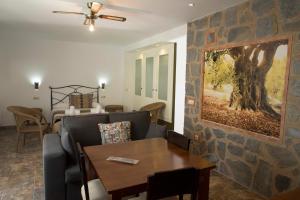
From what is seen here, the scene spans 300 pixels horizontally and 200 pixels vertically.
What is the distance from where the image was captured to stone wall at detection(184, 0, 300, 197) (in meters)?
2.33

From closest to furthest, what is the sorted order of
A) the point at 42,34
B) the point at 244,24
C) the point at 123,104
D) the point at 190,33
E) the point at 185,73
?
the point at 244,24 → the point at 190,33 → the point at 185,73 → the point at 42,34 → the point at 123,104

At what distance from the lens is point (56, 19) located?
395 cm

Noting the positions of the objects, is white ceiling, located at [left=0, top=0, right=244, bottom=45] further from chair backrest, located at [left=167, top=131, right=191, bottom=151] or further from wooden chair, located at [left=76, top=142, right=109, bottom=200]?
wooden chair, located at [left=76, top=142, right=109, bottom=200]

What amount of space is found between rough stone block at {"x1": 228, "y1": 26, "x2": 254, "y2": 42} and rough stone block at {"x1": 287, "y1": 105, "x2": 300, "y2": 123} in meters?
1.01

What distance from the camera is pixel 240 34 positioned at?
115 inches

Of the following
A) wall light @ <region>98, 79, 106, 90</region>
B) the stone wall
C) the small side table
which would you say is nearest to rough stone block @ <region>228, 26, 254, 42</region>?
the stone wall

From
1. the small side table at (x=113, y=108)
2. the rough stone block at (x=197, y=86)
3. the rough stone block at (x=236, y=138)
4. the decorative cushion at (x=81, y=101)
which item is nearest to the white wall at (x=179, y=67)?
the rough stone block at (x=197, y=86)

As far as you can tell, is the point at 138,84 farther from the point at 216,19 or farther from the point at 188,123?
the point at 216,19

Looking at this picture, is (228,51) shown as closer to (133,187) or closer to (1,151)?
(133,187)

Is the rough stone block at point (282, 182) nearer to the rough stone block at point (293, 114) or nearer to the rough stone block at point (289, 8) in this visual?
the rough stone block at point (293, 114)

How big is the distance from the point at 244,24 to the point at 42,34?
4656mm

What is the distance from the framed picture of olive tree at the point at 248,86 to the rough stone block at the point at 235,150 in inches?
10.0

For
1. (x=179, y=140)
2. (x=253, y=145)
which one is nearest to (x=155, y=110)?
(x=253, y=145)

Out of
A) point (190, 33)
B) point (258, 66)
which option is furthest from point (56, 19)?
point (258, 66)
